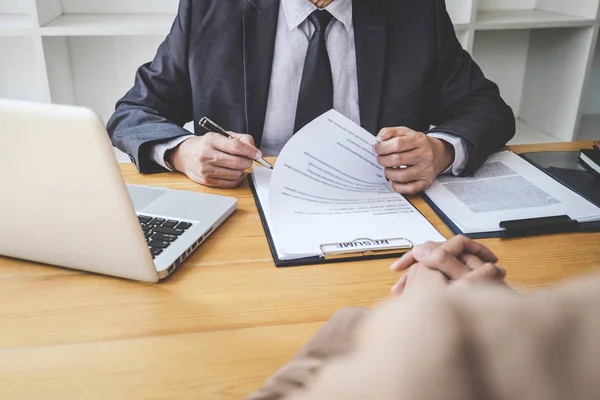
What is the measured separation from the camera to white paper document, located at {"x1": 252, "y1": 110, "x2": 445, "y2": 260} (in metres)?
0.79

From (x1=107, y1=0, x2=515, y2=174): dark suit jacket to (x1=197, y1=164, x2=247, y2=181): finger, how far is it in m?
0.31

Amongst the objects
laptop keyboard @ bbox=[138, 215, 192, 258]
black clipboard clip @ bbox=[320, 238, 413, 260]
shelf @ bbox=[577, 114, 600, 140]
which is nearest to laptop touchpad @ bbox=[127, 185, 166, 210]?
laptop keyboard @ bbox=[138, 215, 192, 258]

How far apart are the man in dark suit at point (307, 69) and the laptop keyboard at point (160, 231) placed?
1.46 feet

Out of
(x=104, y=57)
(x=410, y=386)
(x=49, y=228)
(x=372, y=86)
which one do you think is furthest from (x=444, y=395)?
(x=104, y=57)

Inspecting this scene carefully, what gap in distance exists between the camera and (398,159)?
957mm

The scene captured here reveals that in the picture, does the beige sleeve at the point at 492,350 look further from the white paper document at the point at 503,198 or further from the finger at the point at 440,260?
the white paper document at the point at 503,198

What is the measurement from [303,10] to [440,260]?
89 centimetres

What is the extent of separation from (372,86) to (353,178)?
1.39 feet

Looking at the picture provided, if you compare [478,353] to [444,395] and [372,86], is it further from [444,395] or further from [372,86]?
[372,86]

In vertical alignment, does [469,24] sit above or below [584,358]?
below

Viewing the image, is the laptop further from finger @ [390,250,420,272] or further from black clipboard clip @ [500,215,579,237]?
black clipboard clip @ [500,215,579,237]

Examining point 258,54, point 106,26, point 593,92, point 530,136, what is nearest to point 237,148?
point 258,54

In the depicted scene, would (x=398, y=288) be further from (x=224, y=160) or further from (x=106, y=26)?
(x=106, y=26)

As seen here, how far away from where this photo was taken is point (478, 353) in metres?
0.19
